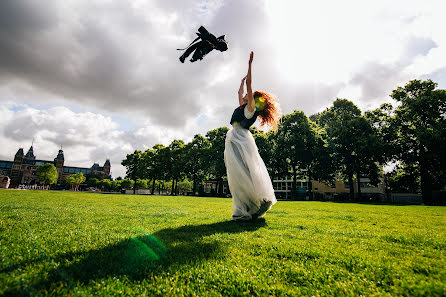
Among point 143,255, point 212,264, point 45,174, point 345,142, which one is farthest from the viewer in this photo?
point 45,174

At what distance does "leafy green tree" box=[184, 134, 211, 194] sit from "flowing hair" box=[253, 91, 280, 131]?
43.4 m

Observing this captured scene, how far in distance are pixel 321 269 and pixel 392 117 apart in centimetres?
4301

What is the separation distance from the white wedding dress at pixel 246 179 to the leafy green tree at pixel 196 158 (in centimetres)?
4391

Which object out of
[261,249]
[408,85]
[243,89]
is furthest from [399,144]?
[261,249]

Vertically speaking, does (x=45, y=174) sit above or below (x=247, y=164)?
below

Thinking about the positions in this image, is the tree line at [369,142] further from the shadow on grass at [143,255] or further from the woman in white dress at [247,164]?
the shadow on grass at [143,255]

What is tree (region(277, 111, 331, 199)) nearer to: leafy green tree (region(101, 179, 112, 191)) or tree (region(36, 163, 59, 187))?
tree (region(36, 163, 59, 187))

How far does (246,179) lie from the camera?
6430 millimetres

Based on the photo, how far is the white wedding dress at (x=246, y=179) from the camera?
6.45m

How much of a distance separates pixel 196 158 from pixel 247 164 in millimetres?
47781

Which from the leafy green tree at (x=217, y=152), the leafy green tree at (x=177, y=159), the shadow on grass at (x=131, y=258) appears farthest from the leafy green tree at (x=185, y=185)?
the shadow on grass at (x=131, y=258)

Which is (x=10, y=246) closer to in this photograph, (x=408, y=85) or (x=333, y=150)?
(x=333, y=150)

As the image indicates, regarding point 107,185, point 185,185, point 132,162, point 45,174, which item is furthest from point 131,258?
point 107,185

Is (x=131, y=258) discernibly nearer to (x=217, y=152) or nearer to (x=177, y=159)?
(x=217, y=152)
